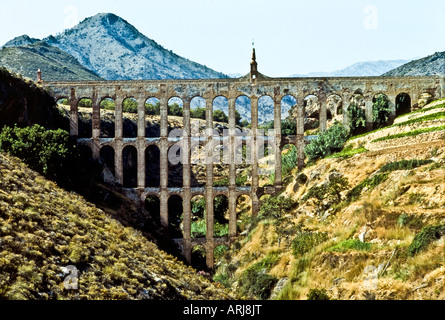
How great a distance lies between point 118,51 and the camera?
157250 millimetres

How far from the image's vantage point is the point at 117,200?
142ft

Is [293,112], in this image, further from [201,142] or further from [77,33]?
[77,33]

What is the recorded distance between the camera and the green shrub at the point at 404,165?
2945 centimetres

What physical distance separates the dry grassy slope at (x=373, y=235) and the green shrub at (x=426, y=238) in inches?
12.7

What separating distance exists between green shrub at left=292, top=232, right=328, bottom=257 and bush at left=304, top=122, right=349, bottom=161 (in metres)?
15.3

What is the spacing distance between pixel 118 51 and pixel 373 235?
468 feet

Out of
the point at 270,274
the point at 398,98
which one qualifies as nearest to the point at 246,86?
the point at 398,98

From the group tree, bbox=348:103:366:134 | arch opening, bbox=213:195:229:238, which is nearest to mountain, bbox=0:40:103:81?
arch opening, bbox=213:195:229:238

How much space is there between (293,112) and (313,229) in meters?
41.4

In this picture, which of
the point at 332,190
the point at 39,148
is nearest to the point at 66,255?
the point at 332,190

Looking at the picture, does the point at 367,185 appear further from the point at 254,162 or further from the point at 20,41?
the point at 20,41

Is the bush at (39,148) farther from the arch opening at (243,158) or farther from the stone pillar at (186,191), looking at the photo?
the arch opening at (243,158)
